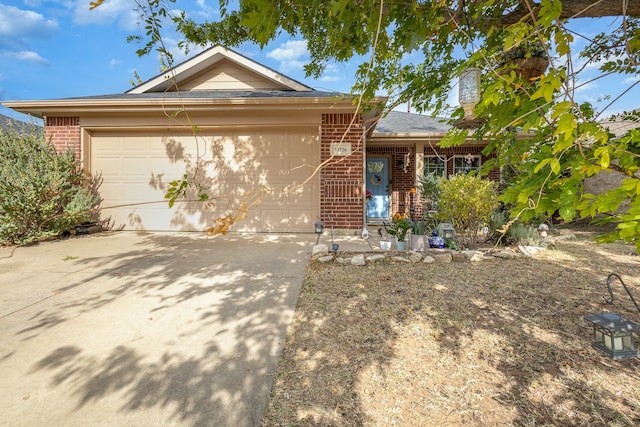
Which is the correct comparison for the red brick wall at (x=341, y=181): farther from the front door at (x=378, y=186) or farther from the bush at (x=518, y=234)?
the front door at (x=378, y=186)

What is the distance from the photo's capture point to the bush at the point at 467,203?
529 cm

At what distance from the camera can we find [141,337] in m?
2.51

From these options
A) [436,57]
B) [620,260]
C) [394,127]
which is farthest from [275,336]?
[394,127]

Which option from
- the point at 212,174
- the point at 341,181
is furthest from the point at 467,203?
the point at 212,174

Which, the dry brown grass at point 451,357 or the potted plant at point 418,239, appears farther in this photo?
the potted plant at point 418,239

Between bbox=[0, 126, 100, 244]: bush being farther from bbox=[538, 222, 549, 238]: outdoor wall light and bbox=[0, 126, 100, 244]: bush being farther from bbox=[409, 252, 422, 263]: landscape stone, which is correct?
bbox=[538, 222, 549, 238]: outdoor wall light

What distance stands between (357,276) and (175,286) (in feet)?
7.81

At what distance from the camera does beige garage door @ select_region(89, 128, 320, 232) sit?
6.94 meters

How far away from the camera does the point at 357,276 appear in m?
4.11

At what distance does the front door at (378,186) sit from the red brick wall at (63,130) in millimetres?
8273

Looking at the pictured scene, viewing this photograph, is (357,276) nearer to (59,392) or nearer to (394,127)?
(59,392)

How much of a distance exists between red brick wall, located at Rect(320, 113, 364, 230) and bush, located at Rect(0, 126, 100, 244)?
488 cm

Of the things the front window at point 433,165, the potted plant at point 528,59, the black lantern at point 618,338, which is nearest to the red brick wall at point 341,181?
the potted plant at point 528,59

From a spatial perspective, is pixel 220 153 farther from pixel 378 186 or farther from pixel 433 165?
pixel 433 165
